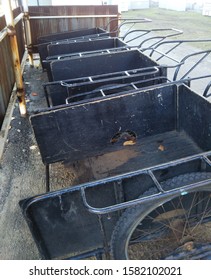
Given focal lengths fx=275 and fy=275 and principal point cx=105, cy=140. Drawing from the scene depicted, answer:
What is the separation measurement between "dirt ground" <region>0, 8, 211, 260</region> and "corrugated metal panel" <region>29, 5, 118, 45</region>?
3.76 meters

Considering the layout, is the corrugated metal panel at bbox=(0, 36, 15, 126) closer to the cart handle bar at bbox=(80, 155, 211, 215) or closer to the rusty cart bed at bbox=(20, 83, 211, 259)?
the rusty cart bed at bbox=(20, 83, 211, 259)

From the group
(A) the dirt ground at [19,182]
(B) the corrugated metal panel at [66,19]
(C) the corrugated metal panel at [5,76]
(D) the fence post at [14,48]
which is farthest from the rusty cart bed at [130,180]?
(B) the corrugated metal panel at [66,19]

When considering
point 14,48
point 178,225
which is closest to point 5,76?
point 14,48

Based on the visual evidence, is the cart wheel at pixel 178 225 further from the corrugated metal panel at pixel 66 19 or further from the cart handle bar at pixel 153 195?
the corrugated metal panel at pixel 66 19

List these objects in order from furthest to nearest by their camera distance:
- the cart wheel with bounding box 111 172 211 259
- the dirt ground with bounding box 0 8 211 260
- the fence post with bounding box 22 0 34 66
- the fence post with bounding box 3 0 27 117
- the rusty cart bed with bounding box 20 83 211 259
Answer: the fence post with bounding box 22 0 34 66
the fence post with bounding box 3 0 27 117
the dirt ground with bounding box 0 8 211 260
the cart wheel with bounding box 111 172 211 259
the rusty cart bed with bounding box 20 83 211 259

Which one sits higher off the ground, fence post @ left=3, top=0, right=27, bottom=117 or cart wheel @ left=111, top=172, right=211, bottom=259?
fence post @ left=3, top=0, right=27, bottom=117

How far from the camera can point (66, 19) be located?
7.61 metres

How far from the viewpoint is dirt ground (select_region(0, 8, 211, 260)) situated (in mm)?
2420

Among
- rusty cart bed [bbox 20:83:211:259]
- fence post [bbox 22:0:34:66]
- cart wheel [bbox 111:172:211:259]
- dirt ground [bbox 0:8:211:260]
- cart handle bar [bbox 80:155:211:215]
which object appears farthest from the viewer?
fence post [bbox 22:0:34:66]

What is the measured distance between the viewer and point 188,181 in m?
1.68

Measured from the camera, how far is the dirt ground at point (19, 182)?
2420 millimetres

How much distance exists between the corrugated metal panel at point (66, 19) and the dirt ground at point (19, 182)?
12.3 ft

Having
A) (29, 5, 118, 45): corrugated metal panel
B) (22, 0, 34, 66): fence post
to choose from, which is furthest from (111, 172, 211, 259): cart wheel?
(29, 5, 118, 45): corrugated metal panel

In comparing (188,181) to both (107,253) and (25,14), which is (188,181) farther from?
(25,14)
